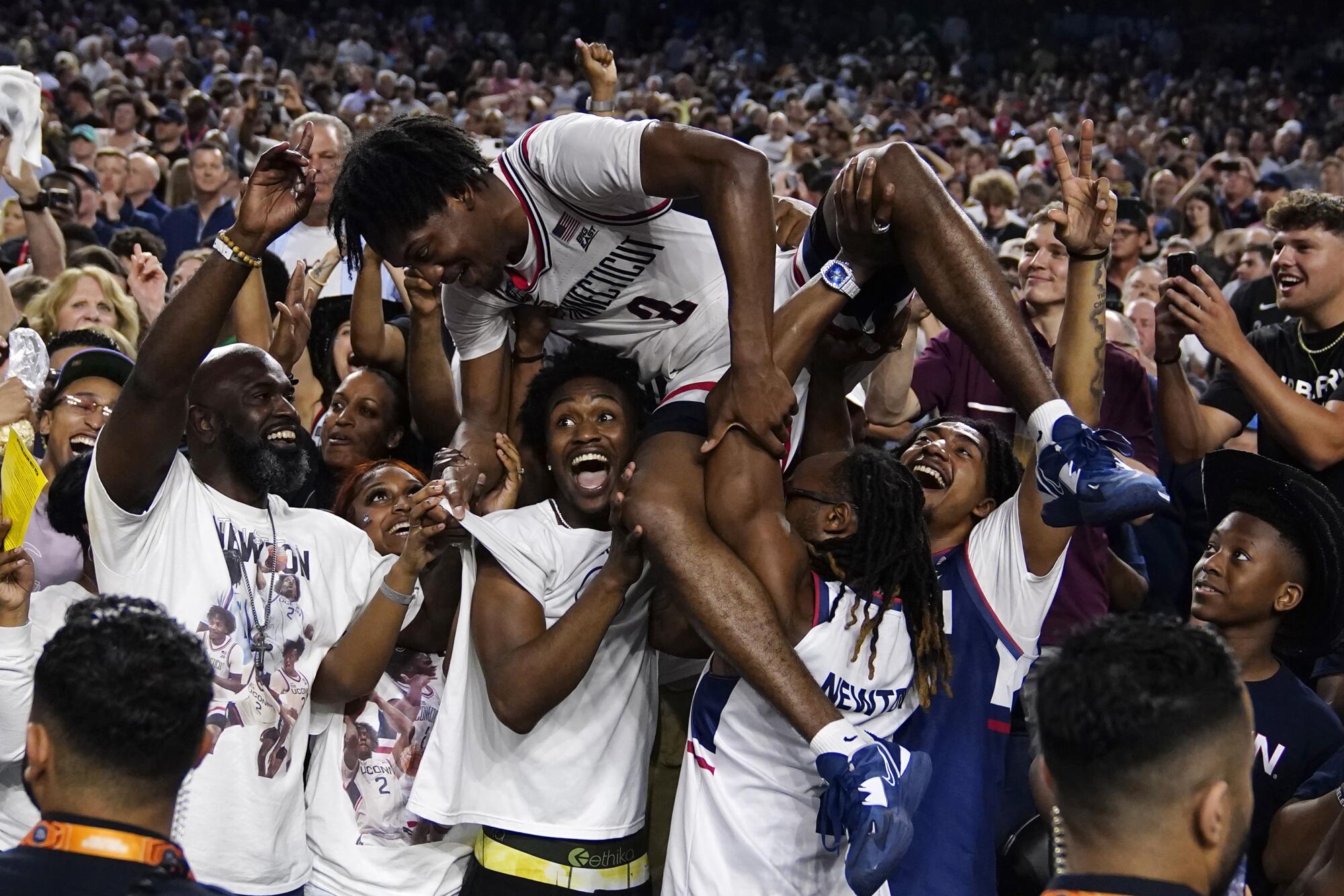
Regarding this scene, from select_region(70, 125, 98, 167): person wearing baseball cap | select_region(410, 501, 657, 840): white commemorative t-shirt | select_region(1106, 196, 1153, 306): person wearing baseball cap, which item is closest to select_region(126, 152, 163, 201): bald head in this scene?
select_region(70, 125, 98, 167): person wearing baseball cap

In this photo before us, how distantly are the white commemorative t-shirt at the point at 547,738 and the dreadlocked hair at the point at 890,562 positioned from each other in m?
0.49

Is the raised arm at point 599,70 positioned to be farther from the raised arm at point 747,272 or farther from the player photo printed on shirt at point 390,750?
the player photo printed on shirt at point 390,750

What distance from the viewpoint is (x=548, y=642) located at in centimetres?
290

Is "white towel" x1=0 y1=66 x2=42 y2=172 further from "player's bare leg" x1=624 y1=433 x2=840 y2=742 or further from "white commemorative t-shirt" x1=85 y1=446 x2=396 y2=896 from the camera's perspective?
"player's bare leg" x1=624 y1=433 x2=840 y2=742

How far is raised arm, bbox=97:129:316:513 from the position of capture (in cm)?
270

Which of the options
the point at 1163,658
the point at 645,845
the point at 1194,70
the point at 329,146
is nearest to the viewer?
the point at 1163,658

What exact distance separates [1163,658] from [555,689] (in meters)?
1.37

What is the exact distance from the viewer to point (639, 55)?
21.3 m

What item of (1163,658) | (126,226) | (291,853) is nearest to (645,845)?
(291,853)

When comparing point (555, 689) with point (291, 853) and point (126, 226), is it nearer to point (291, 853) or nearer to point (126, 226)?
point (291, 853)

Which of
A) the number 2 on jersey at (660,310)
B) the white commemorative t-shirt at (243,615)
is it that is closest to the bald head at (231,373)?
the white commemorative t-shirt at (243,615)

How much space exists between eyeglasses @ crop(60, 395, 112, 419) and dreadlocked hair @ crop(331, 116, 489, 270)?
920 mm

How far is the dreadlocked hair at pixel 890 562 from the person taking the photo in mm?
2906

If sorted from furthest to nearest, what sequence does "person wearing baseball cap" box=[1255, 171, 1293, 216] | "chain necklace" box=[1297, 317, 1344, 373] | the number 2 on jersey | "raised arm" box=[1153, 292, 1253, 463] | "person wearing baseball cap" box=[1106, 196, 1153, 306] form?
"person wearing baseball cap" box=[1255, 171, 1293, 216] → "person wearing baseball cap" box=[1106, 196, 1153, 306] → "chain necklace" box=[1297, 317, 1344, 373] → "raised arm" box=[1153, 292, 1253, 463] → the number 2 on jersey
